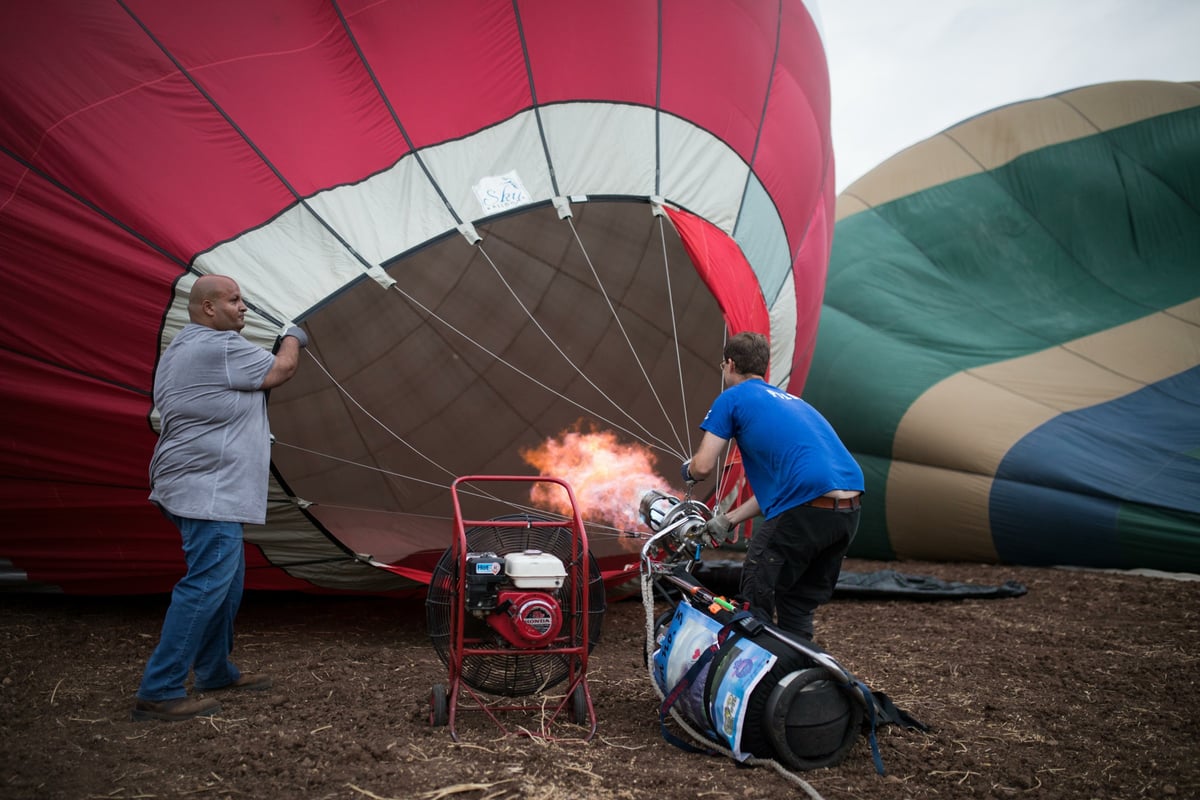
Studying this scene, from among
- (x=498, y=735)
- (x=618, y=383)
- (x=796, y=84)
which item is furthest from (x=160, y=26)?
(x=796, y=84)

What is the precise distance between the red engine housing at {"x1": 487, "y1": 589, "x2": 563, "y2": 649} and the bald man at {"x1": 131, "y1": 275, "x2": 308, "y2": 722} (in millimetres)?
Answer: 833

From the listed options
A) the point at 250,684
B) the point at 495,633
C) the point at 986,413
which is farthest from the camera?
the point at 986,413

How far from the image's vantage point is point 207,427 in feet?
9.04

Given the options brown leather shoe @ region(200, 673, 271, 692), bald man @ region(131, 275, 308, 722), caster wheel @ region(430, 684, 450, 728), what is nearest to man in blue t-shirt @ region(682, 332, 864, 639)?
caster wheel @ region(430, 684, 450, 728)

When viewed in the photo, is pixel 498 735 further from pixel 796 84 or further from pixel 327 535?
pixel 796 84

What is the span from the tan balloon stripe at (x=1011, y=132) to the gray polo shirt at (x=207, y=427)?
6412mm

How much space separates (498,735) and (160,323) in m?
1.77

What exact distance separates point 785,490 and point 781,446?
14cm

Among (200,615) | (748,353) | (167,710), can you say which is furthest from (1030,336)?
(167,710)

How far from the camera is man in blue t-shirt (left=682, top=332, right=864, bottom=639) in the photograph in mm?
2797

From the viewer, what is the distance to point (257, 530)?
11.2 ft

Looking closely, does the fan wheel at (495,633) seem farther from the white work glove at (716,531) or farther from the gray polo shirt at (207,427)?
the gray polo shirt at (207,427)

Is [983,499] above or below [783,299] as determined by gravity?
below

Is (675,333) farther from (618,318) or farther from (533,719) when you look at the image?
(533,719)
